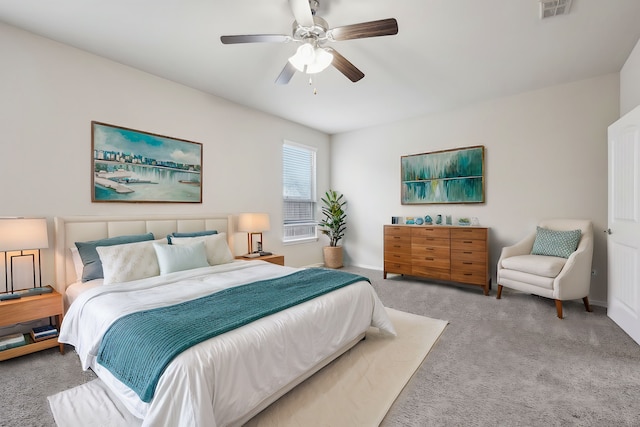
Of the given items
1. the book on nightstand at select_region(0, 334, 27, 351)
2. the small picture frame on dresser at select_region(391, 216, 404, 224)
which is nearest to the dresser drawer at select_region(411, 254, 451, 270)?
the small picture frame on dresser at select_region(391, 216, 404, 224)

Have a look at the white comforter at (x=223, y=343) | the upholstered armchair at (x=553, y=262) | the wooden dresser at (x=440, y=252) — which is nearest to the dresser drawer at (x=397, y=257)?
the wooden dresser at (x=440, y=252)

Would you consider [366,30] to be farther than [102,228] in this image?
No

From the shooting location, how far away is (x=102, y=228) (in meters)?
2.96

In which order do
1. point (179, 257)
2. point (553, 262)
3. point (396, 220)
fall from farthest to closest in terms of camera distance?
point (396, 220), point (553, 262), point (179, 257)

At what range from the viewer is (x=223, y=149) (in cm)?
416

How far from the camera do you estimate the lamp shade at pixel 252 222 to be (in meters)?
4.05

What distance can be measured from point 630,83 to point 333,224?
4321mm

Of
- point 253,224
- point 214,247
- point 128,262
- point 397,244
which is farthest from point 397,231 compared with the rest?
point 128,262

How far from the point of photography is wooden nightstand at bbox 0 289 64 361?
2174 millimetres

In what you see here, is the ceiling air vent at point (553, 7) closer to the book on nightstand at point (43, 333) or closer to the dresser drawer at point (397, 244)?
Result: the dresser drawer at point (397, 244)

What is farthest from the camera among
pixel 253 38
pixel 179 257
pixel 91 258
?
pixel 179 257

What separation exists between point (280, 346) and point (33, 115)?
120 inches

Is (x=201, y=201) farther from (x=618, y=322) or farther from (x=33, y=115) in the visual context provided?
(x=618, y=322)

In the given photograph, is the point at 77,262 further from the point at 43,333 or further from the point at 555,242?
the point at 555,242
